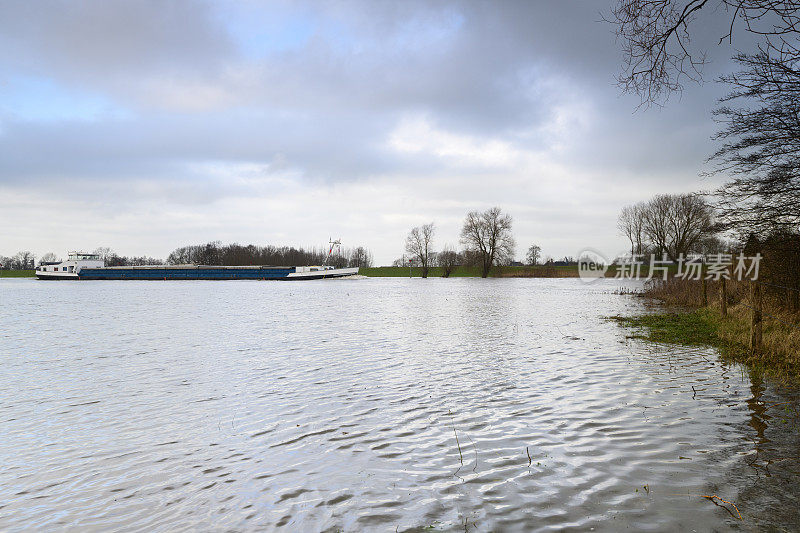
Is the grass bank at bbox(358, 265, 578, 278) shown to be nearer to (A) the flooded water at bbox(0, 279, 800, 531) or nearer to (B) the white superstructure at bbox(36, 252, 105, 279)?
(B) the white superstructure at bbox(36, 252, 105, 279)

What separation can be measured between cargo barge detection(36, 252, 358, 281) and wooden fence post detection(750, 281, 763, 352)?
298 feet

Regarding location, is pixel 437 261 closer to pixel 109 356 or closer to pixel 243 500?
pixel 109 356

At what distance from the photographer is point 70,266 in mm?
98062

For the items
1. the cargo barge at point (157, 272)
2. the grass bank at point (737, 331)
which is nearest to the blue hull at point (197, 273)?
the cargo barge at point (157, 272)

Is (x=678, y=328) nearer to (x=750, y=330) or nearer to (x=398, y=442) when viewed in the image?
A: (x=750, y=330)

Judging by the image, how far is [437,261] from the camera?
11850cm

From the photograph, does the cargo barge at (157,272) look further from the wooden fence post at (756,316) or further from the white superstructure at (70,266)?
the wooden fence post at (756,316)

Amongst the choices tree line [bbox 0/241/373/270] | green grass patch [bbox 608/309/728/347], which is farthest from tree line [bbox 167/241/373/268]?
green grass patch [bbox 608/309/728/347]

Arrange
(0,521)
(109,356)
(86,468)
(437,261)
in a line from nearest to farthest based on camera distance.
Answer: (0,521) < (86,468) < (109,356) < (437,261)

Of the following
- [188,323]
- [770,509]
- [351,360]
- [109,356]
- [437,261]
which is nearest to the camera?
[770,509]

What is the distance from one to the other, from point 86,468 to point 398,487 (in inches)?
143

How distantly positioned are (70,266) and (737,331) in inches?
4352

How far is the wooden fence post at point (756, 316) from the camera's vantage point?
432 inches

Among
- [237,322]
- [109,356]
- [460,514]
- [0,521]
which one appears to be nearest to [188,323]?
[237,322]
